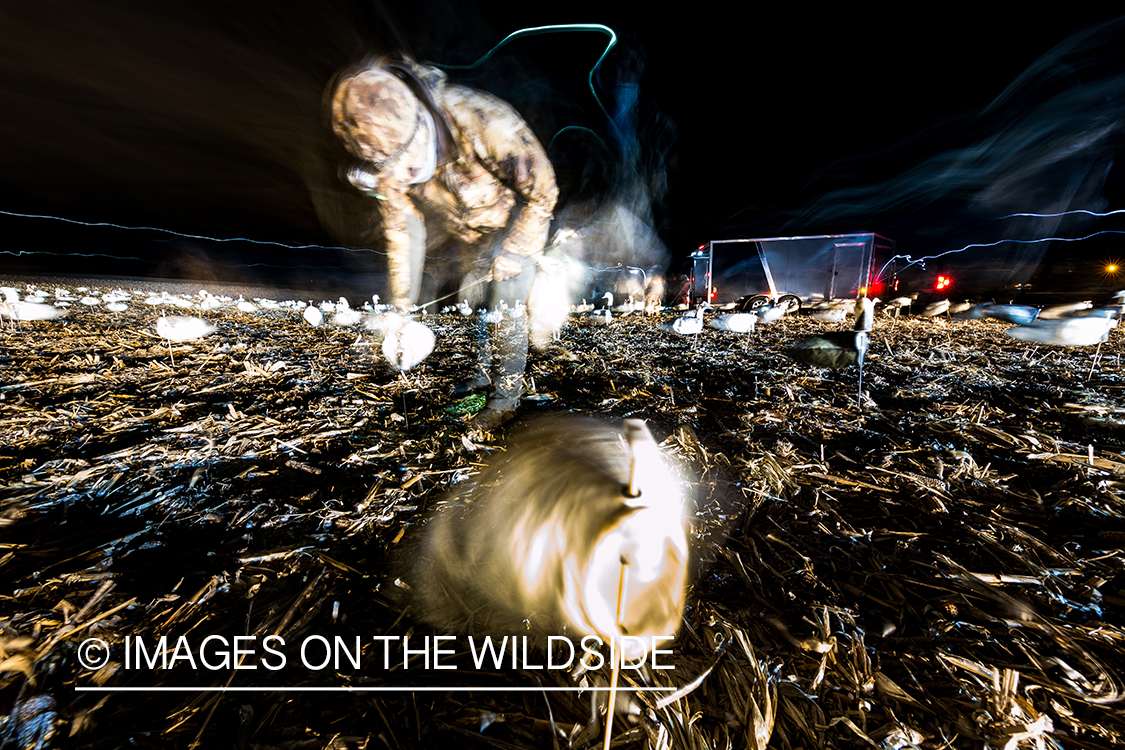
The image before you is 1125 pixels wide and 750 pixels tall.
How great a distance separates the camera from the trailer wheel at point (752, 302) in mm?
11242

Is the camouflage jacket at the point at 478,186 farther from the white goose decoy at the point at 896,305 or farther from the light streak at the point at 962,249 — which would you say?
the light streak at the point at 962,249

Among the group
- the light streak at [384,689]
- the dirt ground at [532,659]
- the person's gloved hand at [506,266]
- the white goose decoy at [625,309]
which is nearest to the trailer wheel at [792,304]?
the white goose decoy at [625,309]

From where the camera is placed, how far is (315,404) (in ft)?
9.87

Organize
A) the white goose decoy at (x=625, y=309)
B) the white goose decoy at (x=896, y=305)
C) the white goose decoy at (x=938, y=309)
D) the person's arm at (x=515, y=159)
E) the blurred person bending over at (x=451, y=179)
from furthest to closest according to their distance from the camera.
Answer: the white goose decoy at (x=625, y=309) → the white goose decoy at (x=896, y=305) → the white goose decoy at (x=938, y=309) → the person's arm at (x=515, y=159) → the blurred person bending over at (x=451, y=179)

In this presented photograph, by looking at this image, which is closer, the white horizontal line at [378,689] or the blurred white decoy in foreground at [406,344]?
the white horizontal line at [378,689]

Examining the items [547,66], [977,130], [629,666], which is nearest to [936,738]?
[629,666]

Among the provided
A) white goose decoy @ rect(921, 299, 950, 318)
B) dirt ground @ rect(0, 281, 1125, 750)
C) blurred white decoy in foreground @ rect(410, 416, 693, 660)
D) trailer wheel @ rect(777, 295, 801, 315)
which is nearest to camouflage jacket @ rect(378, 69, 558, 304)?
dirt ground @ rect(0, 281, 1125, 750)

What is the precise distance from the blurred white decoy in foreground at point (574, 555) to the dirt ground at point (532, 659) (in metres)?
0.13

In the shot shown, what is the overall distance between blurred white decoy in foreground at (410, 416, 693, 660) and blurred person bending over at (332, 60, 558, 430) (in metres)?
1.80

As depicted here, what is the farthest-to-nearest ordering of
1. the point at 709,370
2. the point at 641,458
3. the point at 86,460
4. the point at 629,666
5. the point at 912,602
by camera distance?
the point at 709,370, the point at 86,460, the point at 912,602, the point at 629,666, the point at 641,458

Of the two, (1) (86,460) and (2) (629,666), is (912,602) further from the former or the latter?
(1) (86,460)

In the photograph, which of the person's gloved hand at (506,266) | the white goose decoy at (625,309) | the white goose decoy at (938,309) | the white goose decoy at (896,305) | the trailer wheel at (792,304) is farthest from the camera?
the white goose decoy at (625,309)

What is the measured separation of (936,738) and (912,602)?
474 mm

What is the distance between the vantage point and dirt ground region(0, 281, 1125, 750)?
0.91 m
